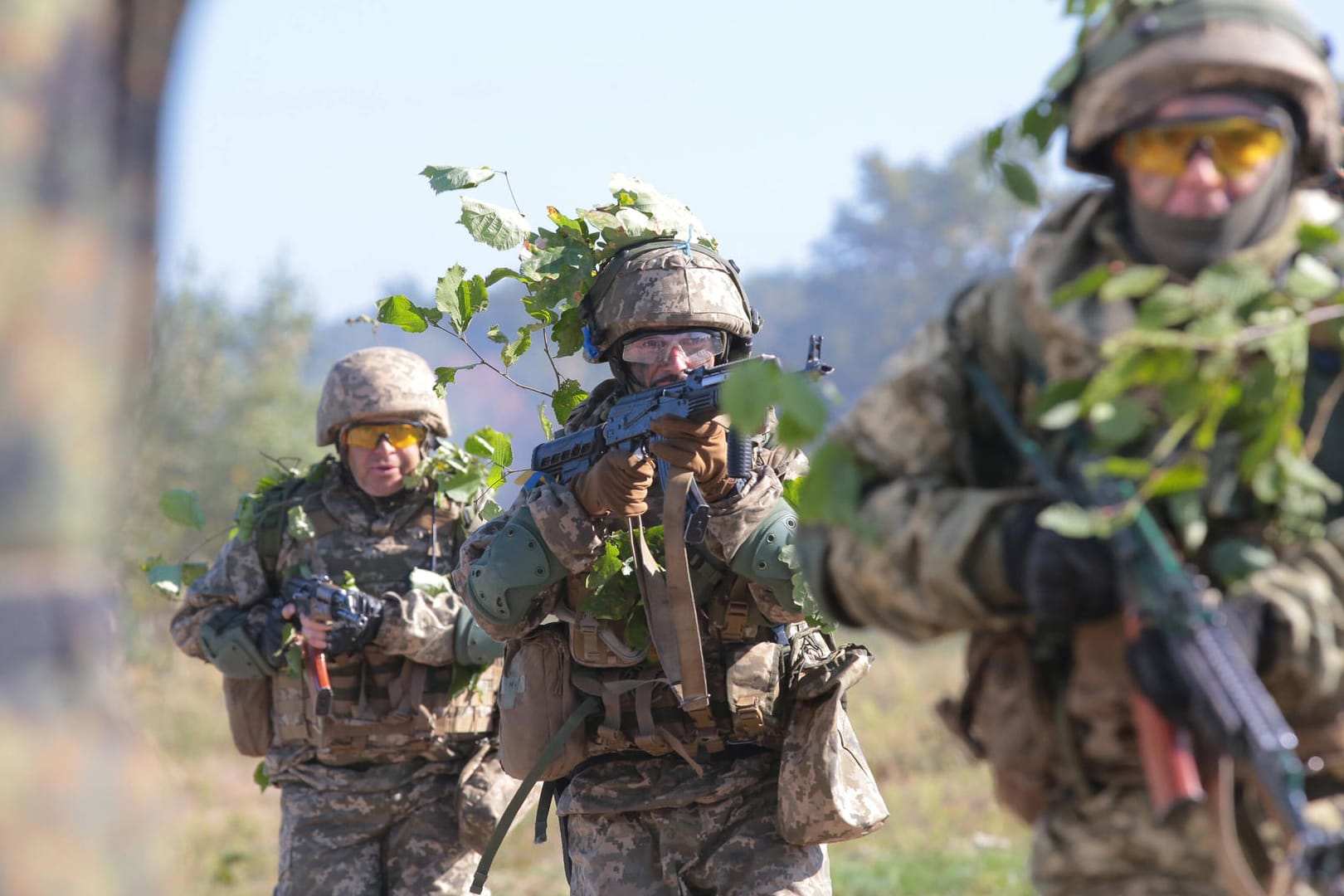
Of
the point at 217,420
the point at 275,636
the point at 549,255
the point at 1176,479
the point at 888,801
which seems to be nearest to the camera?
the point at 1176,479

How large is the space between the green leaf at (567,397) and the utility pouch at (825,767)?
53.3 inches

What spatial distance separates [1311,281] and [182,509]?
5.41 meters

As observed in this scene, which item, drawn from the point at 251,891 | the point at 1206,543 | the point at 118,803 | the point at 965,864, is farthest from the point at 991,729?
the point at 251,891

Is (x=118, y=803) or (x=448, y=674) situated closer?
(x=118, y=803)

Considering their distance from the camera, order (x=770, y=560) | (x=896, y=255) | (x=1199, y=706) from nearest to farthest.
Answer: (x=1199, y=706), (x=770, y=560), (x=896, y=255)

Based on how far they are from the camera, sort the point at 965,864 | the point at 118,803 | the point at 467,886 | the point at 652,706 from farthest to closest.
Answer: the point at 965,864 → the point at 467,886 → the point at 652,706 → the point at 118,803

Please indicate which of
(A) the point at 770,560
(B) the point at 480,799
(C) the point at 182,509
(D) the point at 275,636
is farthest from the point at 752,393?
(C) the point at 182,509

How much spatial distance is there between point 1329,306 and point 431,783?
15.0ft

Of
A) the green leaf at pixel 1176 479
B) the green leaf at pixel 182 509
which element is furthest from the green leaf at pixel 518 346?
the green leaf at pixel 1176 479

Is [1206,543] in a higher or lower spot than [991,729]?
higher

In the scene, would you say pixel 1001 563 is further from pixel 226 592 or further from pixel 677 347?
pixel 226 592

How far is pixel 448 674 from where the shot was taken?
7.27 meters

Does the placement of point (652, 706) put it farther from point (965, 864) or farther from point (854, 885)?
point (965, 864)

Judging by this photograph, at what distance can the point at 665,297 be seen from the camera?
5844 millimetres
